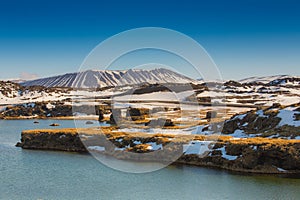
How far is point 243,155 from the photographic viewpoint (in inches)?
1292

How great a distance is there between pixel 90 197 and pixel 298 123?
26405mm

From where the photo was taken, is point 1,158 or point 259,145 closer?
point 259,145

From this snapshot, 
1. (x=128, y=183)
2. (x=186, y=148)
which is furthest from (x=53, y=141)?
(x=128, y=183)

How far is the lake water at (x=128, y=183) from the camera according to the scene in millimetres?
25656

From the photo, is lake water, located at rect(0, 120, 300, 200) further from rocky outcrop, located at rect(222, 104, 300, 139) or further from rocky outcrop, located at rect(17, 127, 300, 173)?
rocky outcrop, located at rect(222, 104, 300, 139)

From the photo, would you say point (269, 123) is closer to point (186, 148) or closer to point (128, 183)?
point (186, 148)

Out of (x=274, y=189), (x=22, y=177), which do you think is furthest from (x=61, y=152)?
(x=274, y=189)

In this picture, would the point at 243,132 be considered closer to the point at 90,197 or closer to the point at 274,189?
the point at 274,189

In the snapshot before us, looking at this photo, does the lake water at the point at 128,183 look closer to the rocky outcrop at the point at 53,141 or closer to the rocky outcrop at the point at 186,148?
the rocky outcrop at the point at 186,148

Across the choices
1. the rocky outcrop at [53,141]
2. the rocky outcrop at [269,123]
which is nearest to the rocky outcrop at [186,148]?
the rocky outcrop at [53,141]

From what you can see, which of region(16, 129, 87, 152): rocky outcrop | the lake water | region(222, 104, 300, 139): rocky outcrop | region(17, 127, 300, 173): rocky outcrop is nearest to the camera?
the lake water

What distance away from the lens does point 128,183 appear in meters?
28.6

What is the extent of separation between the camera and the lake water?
25.7 m

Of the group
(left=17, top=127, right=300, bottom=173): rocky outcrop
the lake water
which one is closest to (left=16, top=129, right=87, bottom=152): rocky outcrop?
(left=17, top=127, right=300, bottom=173): rocky outcrop
